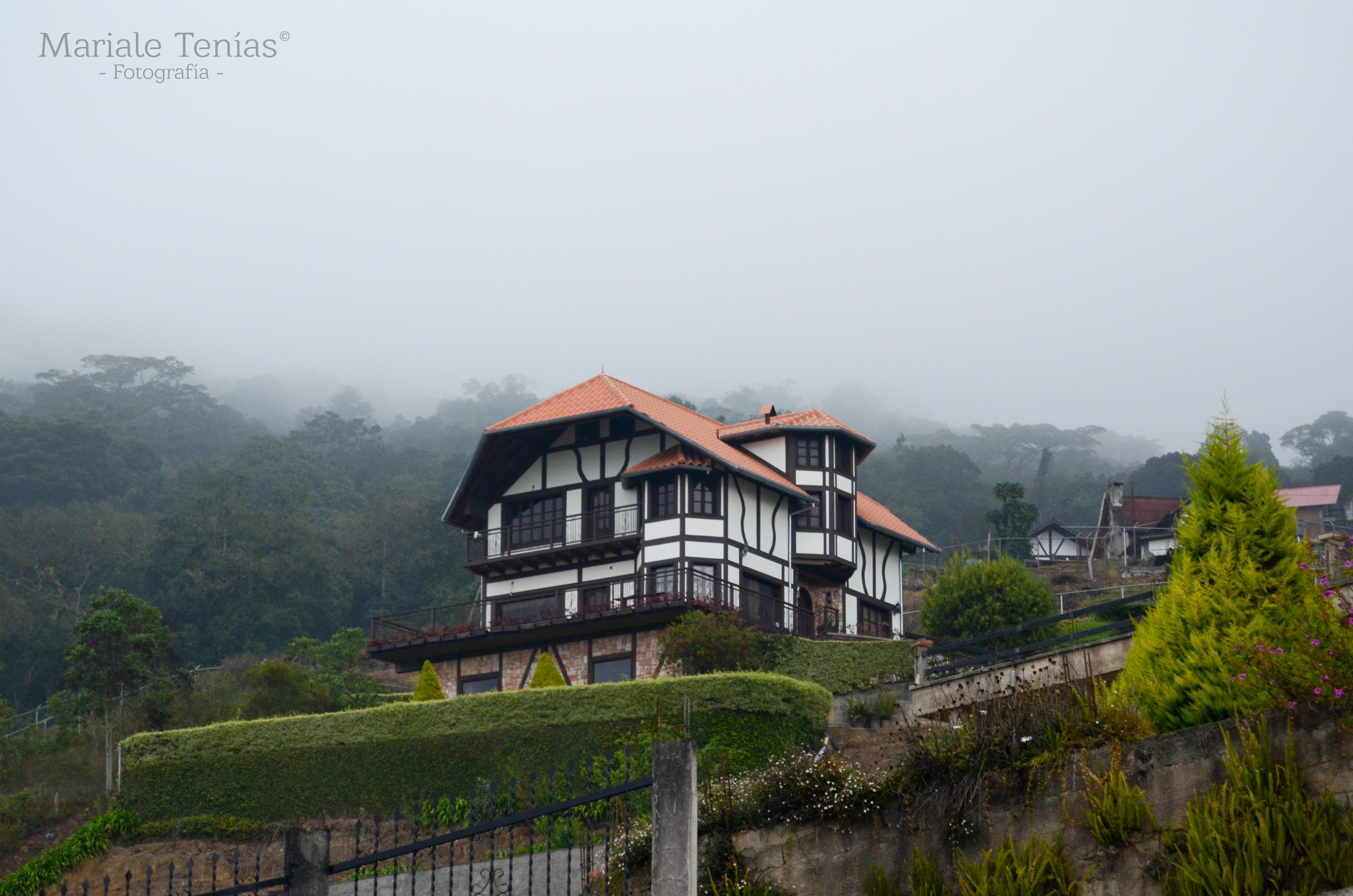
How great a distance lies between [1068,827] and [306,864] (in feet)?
Result: 21.0

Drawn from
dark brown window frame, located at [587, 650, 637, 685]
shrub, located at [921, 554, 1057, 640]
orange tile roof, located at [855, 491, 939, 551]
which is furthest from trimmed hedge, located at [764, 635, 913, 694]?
orange tile roof, located at [855, 491, 939, 551]

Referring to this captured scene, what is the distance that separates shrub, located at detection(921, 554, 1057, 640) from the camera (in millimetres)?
34812

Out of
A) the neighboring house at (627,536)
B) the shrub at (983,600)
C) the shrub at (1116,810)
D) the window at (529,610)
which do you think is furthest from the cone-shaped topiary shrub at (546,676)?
the shrub at (1116,810)

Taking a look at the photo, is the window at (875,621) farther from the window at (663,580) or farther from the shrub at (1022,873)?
the shrub at (1022,873)

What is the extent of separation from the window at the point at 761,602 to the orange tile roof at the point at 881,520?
15.6 feet

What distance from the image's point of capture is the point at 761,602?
36969mm

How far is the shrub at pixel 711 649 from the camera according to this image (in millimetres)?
31344

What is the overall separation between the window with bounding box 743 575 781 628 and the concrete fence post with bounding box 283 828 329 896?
2459 cm

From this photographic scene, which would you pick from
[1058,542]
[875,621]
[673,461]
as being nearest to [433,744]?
[673,461]

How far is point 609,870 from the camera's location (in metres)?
14.2

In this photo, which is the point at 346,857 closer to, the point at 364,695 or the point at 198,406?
the point at 364,695

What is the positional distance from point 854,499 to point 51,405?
7954cm

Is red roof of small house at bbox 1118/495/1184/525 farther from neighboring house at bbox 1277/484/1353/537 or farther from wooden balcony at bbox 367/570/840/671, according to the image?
wooden balcony at bbox 367/570/840/671

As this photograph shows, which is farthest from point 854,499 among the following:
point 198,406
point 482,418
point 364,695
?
point 482,418
